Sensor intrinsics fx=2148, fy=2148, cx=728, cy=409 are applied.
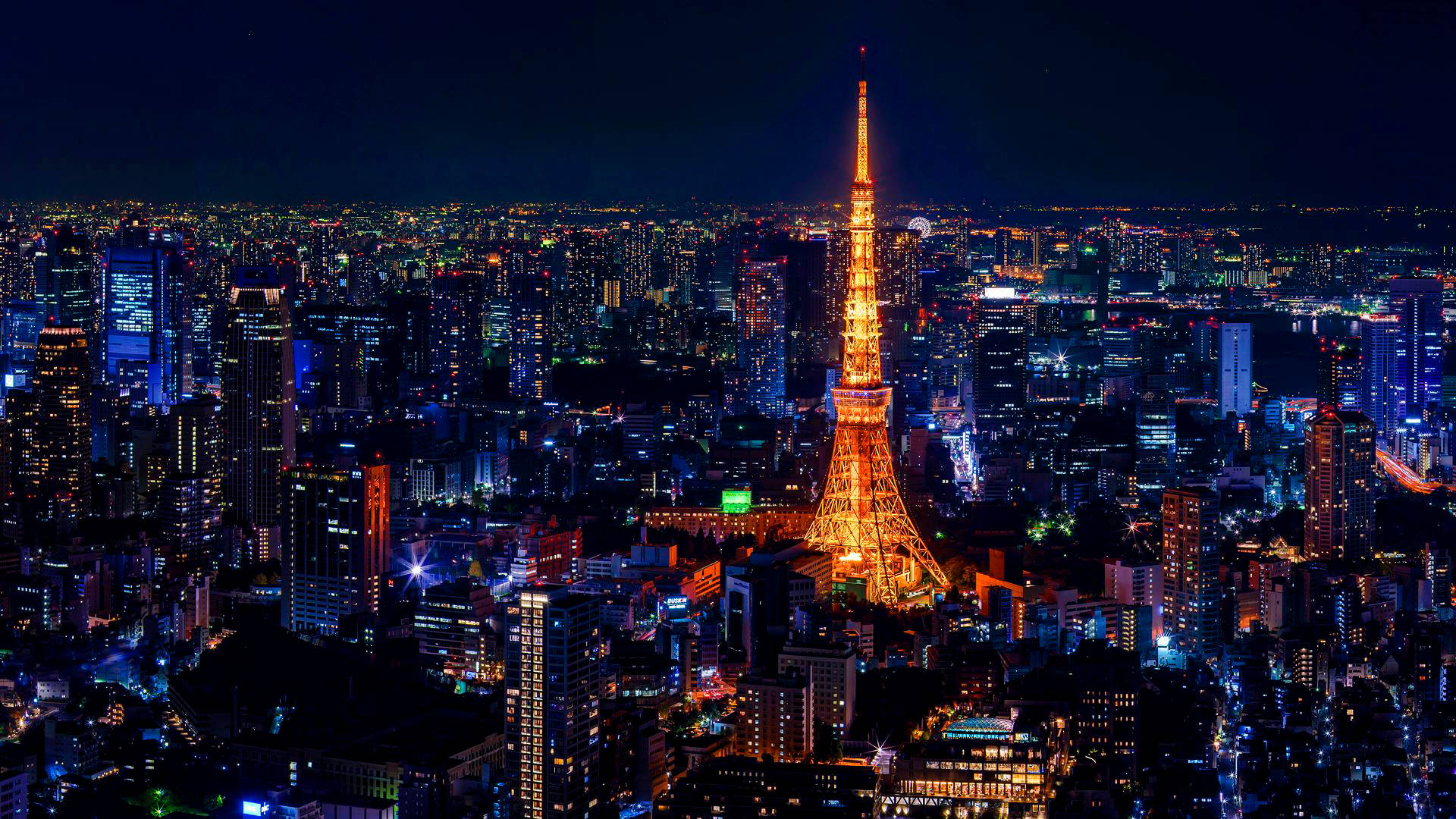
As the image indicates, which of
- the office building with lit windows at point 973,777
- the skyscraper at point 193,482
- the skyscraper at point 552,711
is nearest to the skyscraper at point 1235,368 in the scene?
the skyscraper at point 193,482

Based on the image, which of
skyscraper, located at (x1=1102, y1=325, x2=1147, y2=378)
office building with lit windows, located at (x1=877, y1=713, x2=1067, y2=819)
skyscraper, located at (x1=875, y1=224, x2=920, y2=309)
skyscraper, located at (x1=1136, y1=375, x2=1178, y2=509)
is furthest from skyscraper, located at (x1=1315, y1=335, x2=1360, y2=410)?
office building with lit windows, located at (x1=877, y1=713, x2=1067, y2=819)

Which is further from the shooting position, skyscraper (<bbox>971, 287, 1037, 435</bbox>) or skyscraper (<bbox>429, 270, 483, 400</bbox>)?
skyscraper (<bbox>429, 270, 483, 400</bbox>)

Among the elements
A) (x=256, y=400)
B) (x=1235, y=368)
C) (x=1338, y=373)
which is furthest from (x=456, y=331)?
(x=1338, y=373)

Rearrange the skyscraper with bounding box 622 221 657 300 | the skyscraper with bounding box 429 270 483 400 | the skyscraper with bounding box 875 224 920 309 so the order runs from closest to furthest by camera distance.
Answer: the skyscraper with bounding box 875 224 920 309
the skyscraper with bounding box 429 270 483 400
the skyscraper with bounding box 622 221 657 300

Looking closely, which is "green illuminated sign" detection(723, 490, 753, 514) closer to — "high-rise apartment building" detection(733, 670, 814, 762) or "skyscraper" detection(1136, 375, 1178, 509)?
"skyscraper" detection(1136, 375, 1178, 509)

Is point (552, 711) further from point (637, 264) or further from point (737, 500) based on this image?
point (637, 264)

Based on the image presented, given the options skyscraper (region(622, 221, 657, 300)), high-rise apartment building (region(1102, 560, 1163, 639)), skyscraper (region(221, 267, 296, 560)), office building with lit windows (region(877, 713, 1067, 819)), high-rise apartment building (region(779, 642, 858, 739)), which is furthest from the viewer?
skyscraper (region(622, 221, 657, 300))
